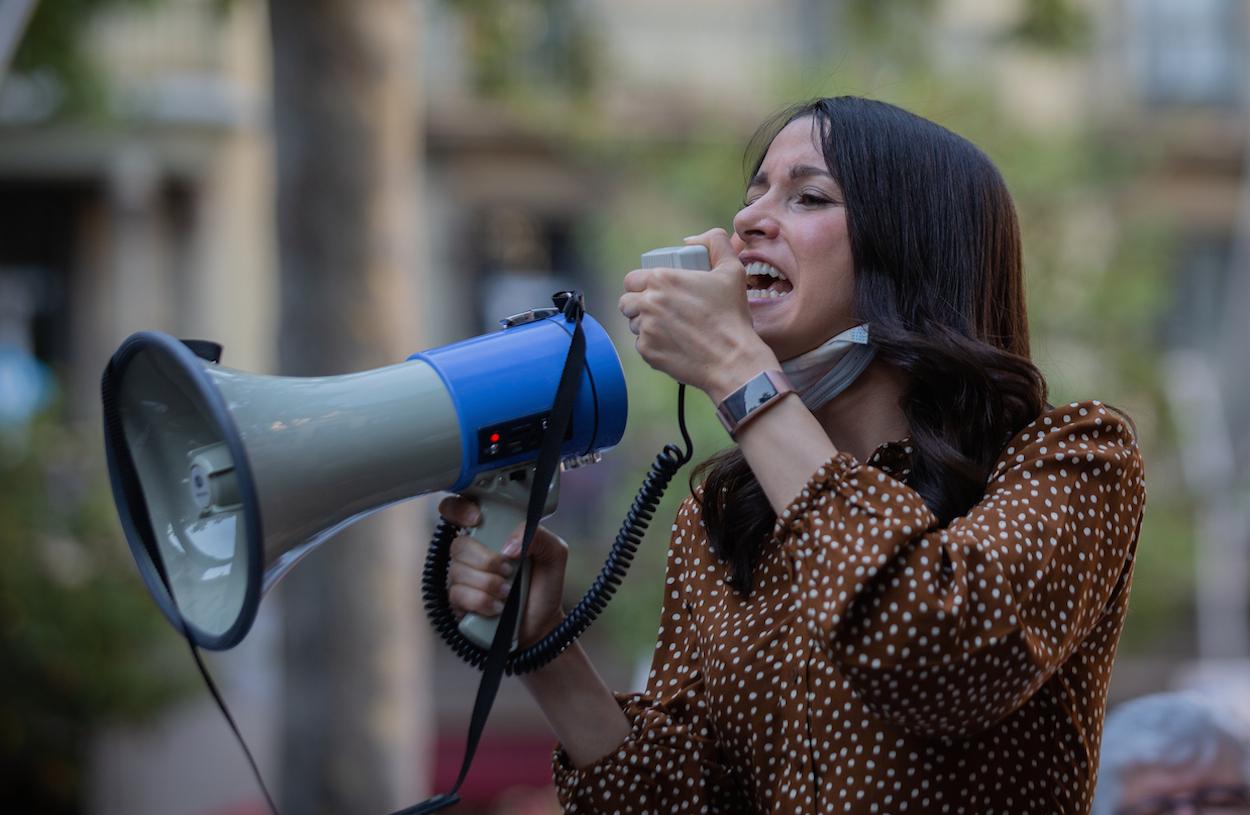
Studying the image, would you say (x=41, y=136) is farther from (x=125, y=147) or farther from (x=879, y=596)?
(x=879, y=596)

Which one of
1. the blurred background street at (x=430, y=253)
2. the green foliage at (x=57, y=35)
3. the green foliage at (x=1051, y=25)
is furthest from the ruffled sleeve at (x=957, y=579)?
the green foliage at (x=57, y=35)

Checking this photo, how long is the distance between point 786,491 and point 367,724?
3.70 meters

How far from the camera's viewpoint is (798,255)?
5.73 ft

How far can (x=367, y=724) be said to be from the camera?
493 cm

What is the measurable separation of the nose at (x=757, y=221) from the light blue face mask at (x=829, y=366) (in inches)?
5.9

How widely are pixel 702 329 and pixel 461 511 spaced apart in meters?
0.42

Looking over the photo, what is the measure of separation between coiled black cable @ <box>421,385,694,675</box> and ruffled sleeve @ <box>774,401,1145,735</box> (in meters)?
0.40

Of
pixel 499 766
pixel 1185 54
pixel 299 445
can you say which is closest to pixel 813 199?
pixel 299 445

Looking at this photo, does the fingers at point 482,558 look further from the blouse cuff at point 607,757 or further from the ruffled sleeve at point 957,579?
the ruffled sleeve at point 957,579

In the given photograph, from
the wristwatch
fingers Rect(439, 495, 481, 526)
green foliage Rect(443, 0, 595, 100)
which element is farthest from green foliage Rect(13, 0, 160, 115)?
the wristwatch

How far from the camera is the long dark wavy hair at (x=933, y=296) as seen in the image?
1657 millimetres

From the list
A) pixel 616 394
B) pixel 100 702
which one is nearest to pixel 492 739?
pixel 100 702

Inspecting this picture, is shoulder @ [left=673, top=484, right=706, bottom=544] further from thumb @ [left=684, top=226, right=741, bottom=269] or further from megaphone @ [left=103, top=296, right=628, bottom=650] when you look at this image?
thumb @ [left=684, top=226, right=741, bottom=269]

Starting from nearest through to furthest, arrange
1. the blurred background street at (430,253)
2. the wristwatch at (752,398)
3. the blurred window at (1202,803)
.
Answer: the wristwatch at (752,398) → the blurred window at (1202,803) → the blurred background street at (430,253)
